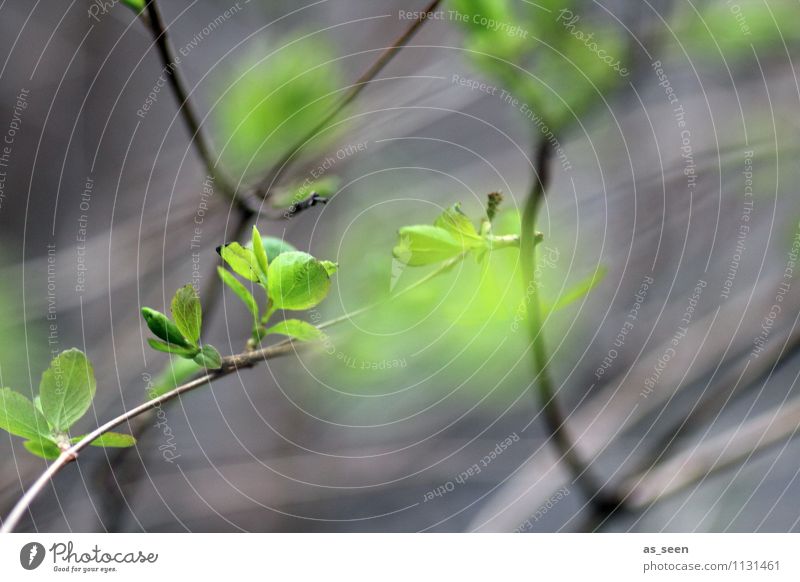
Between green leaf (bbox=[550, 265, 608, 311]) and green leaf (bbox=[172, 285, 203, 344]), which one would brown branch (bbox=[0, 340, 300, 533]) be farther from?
green leaf (bbox=[550, 265, 608, 311])

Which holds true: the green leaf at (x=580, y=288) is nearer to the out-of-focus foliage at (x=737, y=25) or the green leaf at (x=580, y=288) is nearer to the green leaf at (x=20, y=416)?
the out-of-focus foliage at (x=737, y=25)

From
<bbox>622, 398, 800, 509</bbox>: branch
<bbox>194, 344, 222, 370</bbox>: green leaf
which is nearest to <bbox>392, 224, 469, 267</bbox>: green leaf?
<bbox>194, 344, 222, 370</bbox>: green leaf

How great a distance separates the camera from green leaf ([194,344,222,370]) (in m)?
0.31

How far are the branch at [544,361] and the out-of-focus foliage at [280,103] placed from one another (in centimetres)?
14

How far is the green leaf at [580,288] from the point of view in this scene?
0.38 meters

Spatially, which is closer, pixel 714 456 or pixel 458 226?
→ pixel 458 226

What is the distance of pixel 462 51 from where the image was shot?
1.37ft

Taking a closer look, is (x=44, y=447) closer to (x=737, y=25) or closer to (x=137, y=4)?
(x=137, y=4)

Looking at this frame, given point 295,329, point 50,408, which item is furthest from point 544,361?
point 50,408

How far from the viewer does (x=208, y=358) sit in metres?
0.31

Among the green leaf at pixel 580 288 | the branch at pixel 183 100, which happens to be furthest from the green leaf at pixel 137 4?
the green leaf at pixel 580 288

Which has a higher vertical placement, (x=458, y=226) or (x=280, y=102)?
(x=280, y=102)

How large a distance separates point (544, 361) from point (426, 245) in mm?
139

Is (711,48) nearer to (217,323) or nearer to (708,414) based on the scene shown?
(708,414)
